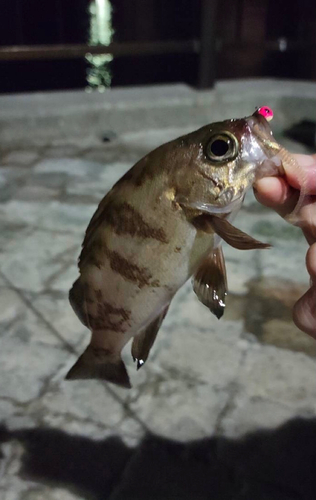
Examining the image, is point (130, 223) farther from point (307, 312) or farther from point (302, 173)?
point (307, 312)

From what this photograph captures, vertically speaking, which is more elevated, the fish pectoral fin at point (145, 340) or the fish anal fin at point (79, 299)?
the fish anal fin at point (79, 299)

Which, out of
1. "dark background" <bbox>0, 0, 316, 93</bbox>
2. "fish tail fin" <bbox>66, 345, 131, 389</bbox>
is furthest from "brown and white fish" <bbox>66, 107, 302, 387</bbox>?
"dark background" <bbox>0, 0, 316, 93</bbox>


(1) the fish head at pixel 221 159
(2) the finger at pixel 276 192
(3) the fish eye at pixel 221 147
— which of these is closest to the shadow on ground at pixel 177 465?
(2) the finger at pixel 276 192

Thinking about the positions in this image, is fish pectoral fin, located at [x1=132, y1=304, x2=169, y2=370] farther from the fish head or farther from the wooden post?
the wooden post

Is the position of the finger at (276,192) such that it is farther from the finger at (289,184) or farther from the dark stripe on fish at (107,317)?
the dark stripe on fish at (107,317)

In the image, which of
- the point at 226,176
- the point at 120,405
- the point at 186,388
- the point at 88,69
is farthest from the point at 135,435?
the point at 88,69

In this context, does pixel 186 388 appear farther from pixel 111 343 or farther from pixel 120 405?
pixel 111 343

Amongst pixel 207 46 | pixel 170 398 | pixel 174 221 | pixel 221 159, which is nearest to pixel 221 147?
pixel 221 159
